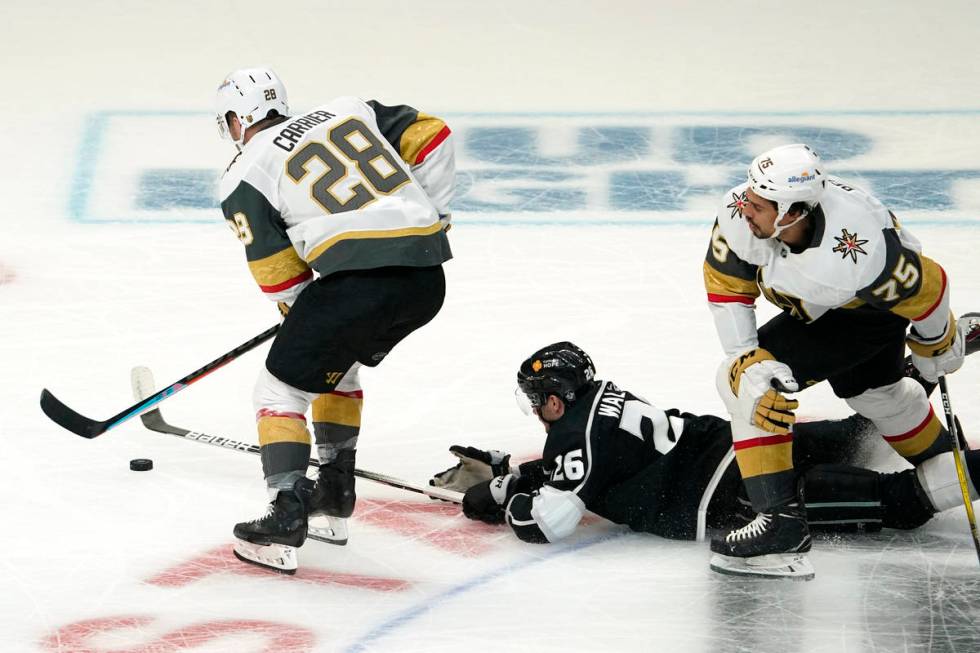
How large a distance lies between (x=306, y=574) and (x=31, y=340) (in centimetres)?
193

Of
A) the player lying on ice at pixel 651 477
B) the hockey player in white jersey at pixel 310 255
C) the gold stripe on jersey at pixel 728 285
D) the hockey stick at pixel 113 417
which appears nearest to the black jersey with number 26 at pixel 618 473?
the player lying on ice at pixel 651 477

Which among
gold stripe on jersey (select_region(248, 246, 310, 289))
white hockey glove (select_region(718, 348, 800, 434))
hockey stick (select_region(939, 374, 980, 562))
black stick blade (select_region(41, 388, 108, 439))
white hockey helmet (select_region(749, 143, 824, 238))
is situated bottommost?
black stick blade (select_region(41, 388, 108, 439))

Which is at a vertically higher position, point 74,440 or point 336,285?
point 336,285

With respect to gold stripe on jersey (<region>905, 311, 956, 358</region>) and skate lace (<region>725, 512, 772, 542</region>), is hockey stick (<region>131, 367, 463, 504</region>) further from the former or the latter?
gold stripe on jersey (<region>905, 311, 956, 358</region>)

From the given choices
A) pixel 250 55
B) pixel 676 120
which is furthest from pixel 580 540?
pixel 250 55

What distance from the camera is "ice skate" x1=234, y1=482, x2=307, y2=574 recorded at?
13.2 feet

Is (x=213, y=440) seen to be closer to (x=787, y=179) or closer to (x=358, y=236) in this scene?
(x=358, y=236)

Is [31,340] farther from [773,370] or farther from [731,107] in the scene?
[731,107]

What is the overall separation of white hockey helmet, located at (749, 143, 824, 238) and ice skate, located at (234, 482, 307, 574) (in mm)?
1385

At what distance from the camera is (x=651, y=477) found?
4.28 m

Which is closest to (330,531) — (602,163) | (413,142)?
(413,142)

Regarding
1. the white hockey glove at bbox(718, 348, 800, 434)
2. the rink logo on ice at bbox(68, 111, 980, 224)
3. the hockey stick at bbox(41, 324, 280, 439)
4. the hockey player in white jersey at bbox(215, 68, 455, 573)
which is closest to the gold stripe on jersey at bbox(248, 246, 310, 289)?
the hockey player in white jersey at bbox(215, 68, 455, 573)

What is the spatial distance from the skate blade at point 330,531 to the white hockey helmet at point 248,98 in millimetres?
1050

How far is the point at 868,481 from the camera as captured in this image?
4.29m
